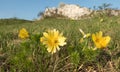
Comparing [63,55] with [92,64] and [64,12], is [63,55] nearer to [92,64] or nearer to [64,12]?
[92,64]

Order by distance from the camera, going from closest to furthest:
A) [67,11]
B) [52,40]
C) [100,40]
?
[52,40] < [100,40] < [67,11]

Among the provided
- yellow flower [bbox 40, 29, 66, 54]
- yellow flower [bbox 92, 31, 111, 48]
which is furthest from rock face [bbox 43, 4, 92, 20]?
yellow flower [bbox 40, 29, 66, 54]

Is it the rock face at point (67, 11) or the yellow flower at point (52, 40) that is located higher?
the yellow flower at point (52, 40)

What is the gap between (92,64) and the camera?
367cm

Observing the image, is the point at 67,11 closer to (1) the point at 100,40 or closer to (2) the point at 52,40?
(1) the point at 100,40

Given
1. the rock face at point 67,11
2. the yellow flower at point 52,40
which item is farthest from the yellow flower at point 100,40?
the rock face at point 67,11

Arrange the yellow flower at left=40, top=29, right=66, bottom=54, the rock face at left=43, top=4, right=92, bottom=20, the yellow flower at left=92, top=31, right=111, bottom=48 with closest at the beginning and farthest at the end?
the yellow flower at left=40, top=29, right=66, bottom=54
the yellow flower at left=92, top=31, right=111, bottom=48
the rock face at left=43, top=4, right=92, bottom=20

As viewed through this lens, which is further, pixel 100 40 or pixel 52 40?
pixel 100 40

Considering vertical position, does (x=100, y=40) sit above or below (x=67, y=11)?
above

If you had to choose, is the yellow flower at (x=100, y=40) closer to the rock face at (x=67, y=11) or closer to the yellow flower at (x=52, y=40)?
the yellow flower at (x=52, y=40)

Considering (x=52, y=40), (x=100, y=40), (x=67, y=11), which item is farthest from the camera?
(x=67, y=11)

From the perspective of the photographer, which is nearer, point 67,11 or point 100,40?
point 100,40

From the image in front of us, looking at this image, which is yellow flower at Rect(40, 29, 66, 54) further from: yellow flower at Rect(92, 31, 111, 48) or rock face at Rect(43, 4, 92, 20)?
rock face at Rect(43, 4, 92, 20)

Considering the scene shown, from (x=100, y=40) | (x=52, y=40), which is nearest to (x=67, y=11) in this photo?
(x=100, y=40)
